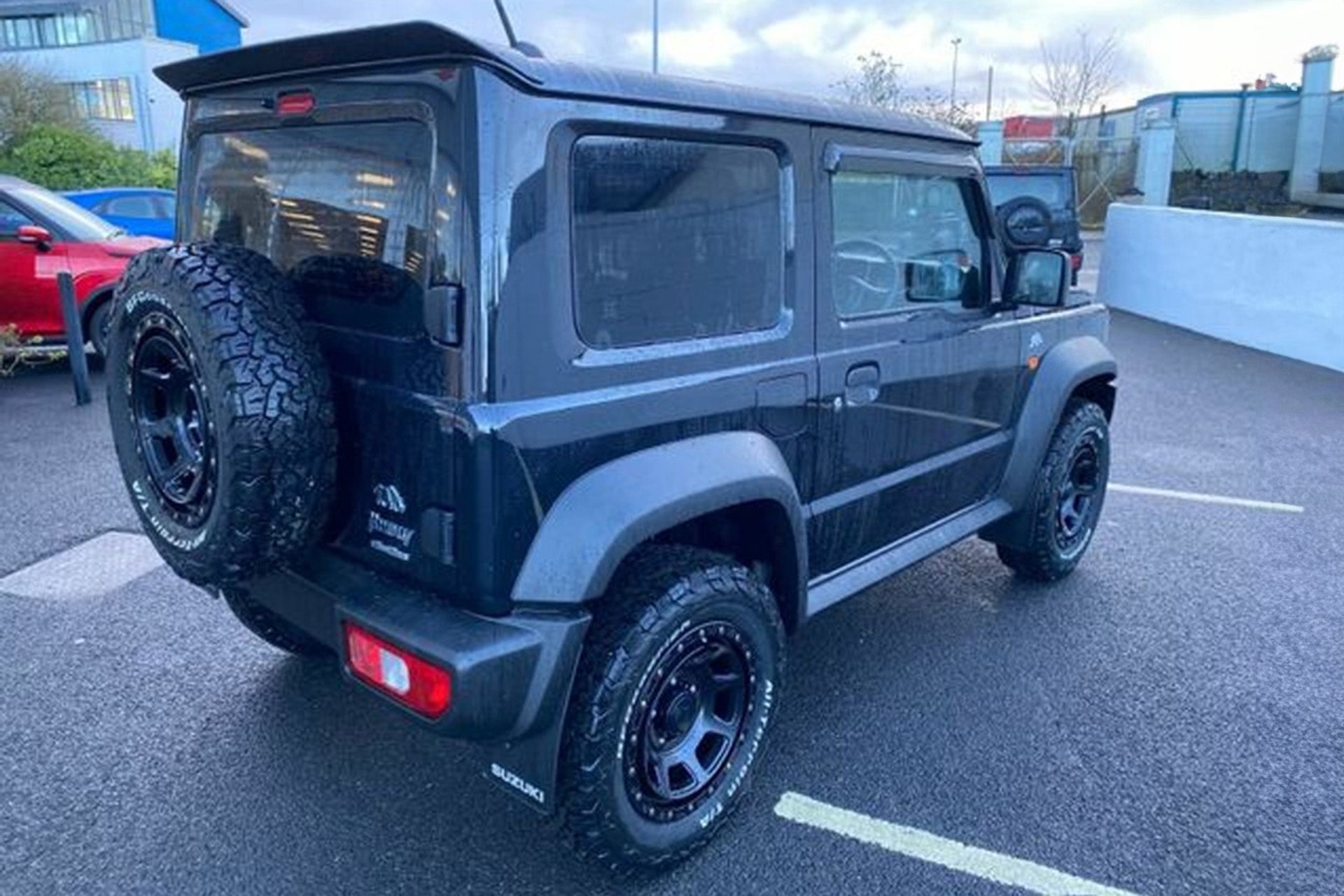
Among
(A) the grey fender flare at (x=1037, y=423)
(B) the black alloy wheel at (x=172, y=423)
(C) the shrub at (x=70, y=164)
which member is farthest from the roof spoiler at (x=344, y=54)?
(C) the shrub at (x=70, y=164)

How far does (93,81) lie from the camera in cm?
3469

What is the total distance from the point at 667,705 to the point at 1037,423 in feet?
7.00

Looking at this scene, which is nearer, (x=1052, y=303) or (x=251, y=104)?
(x=251, y=104)

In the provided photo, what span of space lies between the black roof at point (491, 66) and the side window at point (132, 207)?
37.7ft

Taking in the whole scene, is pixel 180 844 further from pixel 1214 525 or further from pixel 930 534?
pixel 1214 525

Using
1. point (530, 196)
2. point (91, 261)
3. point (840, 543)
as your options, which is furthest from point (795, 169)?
point (91, 261)

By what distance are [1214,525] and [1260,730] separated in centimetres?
217

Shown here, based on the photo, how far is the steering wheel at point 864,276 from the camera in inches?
109

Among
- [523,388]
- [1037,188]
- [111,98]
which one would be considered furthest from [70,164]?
[523,388]

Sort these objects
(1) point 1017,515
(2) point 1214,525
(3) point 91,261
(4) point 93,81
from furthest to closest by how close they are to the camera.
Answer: (4) point 93,81 → (3) point 91,261 → (2) point 1214,525 → (1) point 1017,515

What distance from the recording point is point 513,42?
7.09ft

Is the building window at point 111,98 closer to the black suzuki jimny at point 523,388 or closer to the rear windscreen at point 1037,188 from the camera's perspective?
the rear windscreen at point 1037,188

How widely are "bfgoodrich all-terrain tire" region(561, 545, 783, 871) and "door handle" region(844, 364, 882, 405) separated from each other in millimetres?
675

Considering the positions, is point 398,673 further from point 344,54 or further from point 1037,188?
point 1037,188
